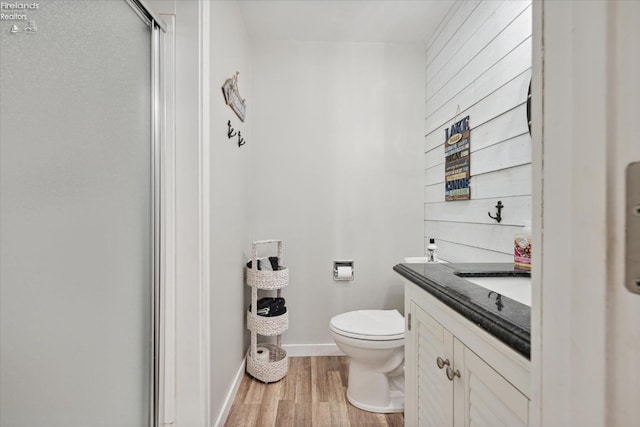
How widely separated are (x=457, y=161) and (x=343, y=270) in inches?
43.5

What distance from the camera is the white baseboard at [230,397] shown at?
1.59m

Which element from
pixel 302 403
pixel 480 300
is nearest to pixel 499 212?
pixel 480 300

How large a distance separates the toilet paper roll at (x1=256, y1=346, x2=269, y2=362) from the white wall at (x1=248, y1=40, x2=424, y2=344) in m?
0.28

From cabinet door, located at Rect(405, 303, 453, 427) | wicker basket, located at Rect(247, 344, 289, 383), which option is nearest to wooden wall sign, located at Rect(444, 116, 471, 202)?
cabinet door, located at Rect(405, 303, 453, 427)

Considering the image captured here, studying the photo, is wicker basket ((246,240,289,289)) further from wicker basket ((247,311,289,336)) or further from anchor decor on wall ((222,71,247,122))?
anchor decor on wall ((222,71,247,122))

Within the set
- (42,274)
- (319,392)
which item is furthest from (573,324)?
(319,392)

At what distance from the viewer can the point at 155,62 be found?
1.28 m

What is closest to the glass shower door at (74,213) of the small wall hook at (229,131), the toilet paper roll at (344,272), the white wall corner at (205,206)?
the white wall corner at (205,206)

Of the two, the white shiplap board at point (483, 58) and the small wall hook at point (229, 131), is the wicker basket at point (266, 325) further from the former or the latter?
the white shiplap board at point (483, 58)

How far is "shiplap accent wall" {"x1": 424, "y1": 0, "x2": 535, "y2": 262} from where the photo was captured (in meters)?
1.42

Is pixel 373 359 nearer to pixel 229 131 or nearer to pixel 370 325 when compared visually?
pixel 370 325

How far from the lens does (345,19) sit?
222cm

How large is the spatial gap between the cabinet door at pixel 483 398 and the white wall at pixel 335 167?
5.48 ft

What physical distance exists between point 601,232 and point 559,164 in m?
0.08
